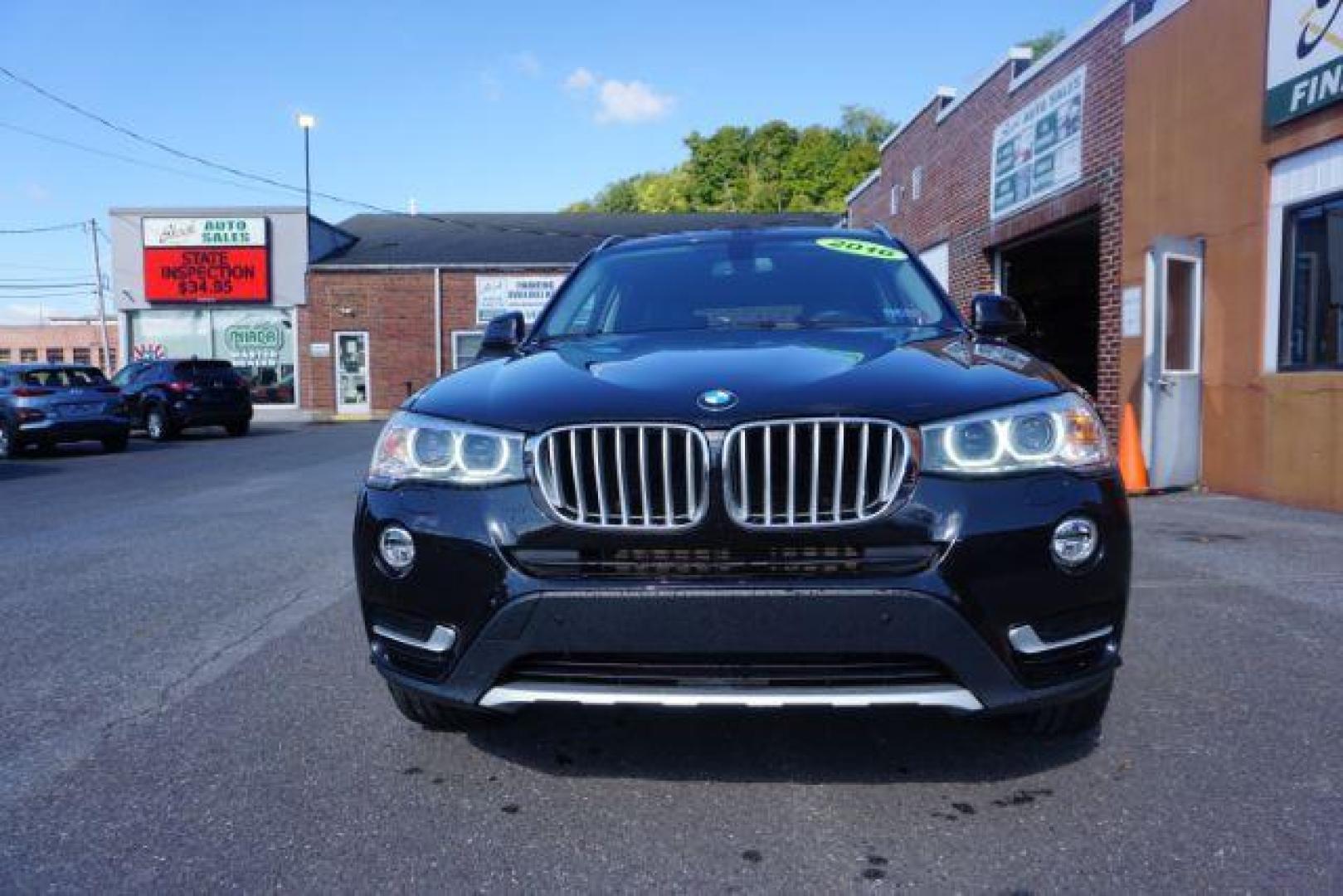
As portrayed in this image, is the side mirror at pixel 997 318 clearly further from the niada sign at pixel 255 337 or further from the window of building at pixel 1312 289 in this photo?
the niada sign at pixel 255 337

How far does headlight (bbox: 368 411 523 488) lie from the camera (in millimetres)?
2434

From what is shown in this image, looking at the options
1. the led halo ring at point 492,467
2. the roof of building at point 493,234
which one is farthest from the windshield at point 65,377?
the led halo ring at point 492,467

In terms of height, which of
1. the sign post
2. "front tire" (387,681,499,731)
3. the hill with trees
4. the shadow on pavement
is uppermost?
the hill with trees

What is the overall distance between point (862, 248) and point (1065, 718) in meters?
2.07

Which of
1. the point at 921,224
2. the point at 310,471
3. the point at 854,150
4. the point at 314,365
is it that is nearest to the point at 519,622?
the point at 310,471

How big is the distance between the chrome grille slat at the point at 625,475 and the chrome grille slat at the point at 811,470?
9 centimetres

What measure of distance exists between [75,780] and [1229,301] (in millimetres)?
9050

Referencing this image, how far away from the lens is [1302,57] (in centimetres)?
767

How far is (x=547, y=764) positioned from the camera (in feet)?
9.09

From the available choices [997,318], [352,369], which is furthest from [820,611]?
[352,369]

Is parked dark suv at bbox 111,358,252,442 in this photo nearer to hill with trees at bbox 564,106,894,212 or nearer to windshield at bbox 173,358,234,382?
windshield at bbox 173,358,234,382

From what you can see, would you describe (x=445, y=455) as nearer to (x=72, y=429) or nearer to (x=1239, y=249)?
(x=1239, y=249)

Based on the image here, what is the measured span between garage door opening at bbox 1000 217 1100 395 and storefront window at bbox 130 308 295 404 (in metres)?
22.2

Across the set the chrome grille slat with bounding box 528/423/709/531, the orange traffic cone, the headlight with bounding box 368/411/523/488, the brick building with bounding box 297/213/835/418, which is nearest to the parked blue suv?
the brick building with bounding box 297/213/835/418
